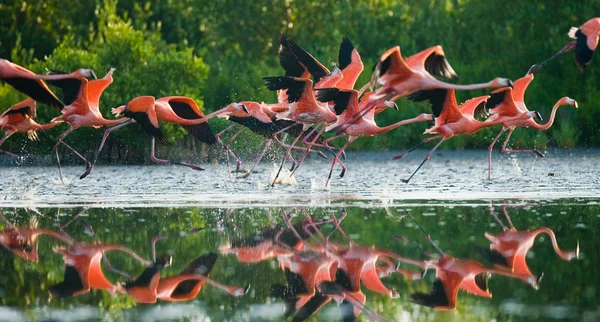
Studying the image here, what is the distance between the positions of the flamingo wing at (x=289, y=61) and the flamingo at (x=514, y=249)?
6.93 m

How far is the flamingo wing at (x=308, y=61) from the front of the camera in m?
15.6

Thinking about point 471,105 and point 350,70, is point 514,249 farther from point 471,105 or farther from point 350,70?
point 471,105

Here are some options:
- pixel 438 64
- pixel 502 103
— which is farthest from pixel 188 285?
pixel 502 103

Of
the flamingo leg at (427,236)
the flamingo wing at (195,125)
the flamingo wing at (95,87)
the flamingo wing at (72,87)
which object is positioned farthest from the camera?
the flamingo wing at (195,125)

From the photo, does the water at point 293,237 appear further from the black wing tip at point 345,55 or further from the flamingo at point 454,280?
the black wing tip at point 345,55

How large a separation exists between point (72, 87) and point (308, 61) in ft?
11.0

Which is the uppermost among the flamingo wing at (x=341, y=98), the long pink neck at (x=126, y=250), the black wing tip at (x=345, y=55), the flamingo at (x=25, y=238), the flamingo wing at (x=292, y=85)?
the black wing tip at (x=345, y=55)

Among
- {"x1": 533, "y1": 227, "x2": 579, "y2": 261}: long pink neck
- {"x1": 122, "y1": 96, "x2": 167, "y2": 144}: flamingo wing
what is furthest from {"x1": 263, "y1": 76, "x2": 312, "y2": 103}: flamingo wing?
{"x1": 533, "y1": 227, "x2": 579, "y2": 261}: long pink neck

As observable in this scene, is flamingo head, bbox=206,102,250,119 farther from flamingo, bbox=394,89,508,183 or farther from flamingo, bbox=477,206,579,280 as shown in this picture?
flamingo, bbox=477,206,579,280

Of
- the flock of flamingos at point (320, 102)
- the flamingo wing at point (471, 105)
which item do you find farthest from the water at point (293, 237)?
the flamingo wing at point (471, 105)

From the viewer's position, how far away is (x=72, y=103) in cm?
1449

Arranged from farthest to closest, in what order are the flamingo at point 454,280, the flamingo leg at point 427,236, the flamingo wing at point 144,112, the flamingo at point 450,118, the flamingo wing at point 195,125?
the flamingo wing at point 195,125 < the flamingo at point 450,118 < the flamingo wing at point 144,112 < the flamingo leg at point 427,236 < the flamingo at point 454,280

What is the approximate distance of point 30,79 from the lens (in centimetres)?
1204

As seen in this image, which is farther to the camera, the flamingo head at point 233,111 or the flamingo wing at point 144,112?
the flamingo head at point 233,111
